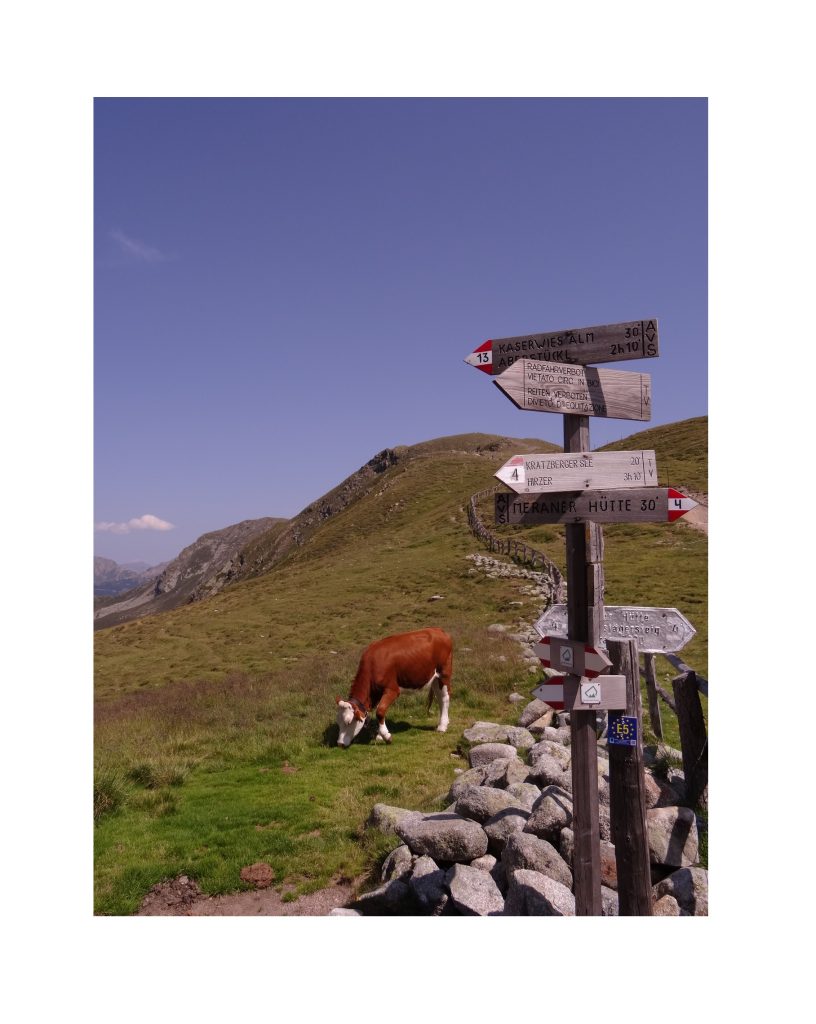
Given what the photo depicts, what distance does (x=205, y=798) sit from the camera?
919 centimetres

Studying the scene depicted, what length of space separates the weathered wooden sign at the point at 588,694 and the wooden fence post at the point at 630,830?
0.48m

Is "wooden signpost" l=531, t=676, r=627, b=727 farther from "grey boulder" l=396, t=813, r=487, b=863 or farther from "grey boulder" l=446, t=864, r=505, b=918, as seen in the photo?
"grey boulder" l=396, t=813, r=487, b=863

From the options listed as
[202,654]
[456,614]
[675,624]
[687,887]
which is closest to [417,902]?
[687,887]

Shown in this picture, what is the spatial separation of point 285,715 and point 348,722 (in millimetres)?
3098

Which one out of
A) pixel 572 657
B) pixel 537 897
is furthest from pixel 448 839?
pixel 572 657

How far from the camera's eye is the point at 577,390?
15.5 ft

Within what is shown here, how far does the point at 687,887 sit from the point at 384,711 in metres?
6.96

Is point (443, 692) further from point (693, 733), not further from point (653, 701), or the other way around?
point (693, 733)

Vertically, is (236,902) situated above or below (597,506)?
below

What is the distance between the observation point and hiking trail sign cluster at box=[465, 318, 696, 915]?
14.5ft

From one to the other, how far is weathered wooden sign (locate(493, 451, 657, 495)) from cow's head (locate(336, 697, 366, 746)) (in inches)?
315

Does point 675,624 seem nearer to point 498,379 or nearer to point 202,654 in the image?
point 498,379

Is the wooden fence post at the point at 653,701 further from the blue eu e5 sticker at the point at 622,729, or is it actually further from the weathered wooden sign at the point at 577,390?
the weathered wooden sign at the point at 577,390

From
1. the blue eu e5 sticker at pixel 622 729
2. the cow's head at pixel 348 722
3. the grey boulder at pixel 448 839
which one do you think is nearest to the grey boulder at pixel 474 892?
the grey boulder at pixel 448 839
